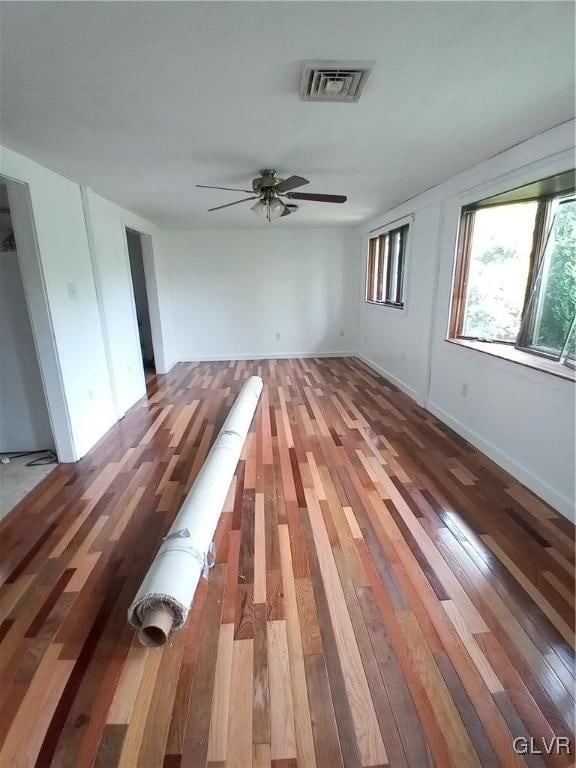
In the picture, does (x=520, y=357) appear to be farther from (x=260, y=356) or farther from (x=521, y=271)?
(x=260, y=356)

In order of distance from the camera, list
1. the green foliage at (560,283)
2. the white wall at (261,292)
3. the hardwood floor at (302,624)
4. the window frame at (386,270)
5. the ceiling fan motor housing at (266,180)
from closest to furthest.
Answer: the hardwood floor at (302,624) < the green foliage at (560,283) < the ceiling fan motor housing at (266,180) < the window frame at (386,270) < the white wall at (261,292)

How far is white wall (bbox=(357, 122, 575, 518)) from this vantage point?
6.85ft

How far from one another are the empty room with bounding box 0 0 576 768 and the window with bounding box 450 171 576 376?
0.07ft

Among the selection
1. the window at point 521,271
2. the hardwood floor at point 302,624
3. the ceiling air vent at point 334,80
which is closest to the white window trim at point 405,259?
the window at point 521,271

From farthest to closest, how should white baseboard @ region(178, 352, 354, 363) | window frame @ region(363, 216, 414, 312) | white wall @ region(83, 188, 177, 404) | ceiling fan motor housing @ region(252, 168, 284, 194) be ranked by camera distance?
white baseboard @ region(178, 352, 354, 363)
window frame @ region(363, 216, 414, 312)
white wall @ region(83, 188, 177, 404)
ceiling fan motor housing @ region(252, 168, 284, 194)

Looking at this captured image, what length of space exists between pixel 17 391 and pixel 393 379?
4.14 meters

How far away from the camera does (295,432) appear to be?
3.22m

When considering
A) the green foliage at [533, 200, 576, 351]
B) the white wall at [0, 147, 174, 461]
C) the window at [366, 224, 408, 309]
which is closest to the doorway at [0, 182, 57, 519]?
the white wall at [0, 147, 174, 461]

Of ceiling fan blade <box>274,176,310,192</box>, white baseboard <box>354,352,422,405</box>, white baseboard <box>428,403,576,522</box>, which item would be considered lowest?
white baseboard <box>428,403,576,522</box>

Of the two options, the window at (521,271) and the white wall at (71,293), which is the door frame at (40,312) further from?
the window at (521,271)

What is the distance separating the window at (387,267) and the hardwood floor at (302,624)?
9.58ft

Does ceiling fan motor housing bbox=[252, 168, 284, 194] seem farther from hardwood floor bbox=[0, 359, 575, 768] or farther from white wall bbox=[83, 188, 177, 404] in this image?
hardwood floor bbox=[0, 359, 575, 768]

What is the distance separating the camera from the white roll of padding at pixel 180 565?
133 centimetres

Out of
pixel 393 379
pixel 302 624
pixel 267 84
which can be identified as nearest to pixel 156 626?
pixel 302 624
